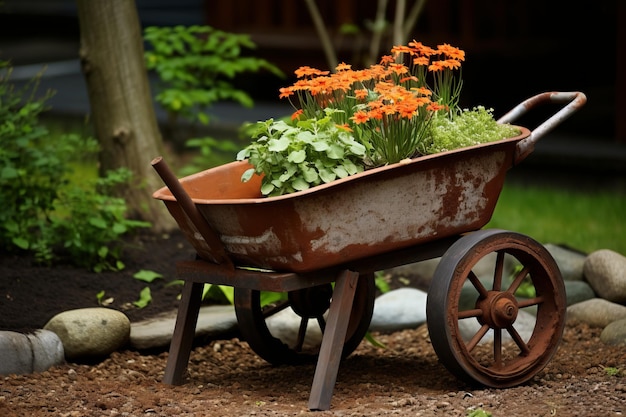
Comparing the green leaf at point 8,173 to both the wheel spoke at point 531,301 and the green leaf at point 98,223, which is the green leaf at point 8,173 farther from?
the wheel spoke at point 531,301

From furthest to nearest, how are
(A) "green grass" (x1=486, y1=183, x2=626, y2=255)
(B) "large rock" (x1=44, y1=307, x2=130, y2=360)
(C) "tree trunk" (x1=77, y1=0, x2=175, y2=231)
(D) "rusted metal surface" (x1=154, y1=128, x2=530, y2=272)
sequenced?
(A) "green grass" (x1=486, y1=183, x2=626, y2=255) < (C) "tree trunk" (x1=77, y1=0, x2=175, y2=231) < (B) "large rock" (x1=44, y1=307, x2=130, y2=360) < (D) "rusted metal surface" (x1=154, y1=128, x2=530, y2=272)

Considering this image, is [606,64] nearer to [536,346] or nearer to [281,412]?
[536,346]

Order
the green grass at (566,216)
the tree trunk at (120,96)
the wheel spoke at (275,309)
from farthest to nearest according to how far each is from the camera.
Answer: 1. the green grass at (566,216)
2. the tree trunk at (120,96)
3. the wheel spoke at (275,309)

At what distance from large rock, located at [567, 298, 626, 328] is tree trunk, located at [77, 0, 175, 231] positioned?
Result: 249 centimetres

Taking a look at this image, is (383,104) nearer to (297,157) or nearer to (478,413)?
(297,157)

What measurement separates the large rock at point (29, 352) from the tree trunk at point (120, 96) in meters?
1.77

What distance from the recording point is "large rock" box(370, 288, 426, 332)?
518 centimetres

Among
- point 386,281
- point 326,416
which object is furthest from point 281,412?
point 386,281

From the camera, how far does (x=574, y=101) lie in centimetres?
424

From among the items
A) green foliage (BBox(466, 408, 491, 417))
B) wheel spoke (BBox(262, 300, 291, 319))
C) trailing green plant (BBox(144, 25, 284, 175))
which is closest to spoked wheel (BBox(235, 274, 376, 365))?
wheel spoke (BBox(262, 300, 291, 319))

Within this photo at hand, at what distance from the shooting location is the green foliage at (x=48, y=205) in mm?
5395

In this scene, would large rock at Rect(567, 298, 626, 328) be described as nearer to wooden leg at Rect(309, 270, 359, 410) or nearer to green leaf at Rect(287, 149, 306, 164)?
wooden leg at Rect(309, 270, 359, 410)

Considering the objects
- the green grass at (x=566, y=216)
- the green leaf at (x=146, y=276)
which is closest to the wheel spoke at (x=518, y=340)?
the green leaf at (x=146, y=276)

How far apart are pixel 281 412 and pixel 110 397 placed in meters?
0.71
